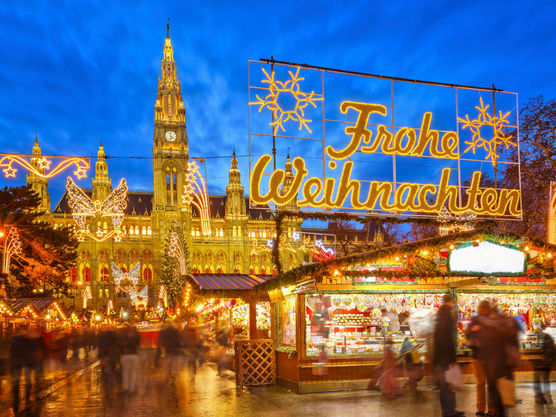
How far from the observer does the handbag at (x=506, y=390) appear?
803 cm

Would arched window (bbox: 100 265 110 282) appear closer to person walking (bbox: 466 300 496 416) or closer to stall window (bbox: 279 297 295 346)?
stall window (bbox: 279 297 295 346)

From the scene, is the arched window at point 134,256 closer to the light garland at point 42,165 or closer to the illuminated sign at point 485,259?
the light garland at point 42,165

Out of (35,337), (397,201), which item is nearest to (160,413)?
(35,337)

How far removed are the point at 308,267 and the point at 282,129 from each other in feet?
12.3

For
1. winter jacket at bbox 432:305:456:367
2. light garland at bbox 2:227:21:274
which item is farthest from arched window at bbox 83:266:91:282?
winter jacket at bbox 432:305:456:367

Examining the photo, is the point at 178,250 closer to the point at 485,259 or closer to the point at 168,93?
the point at 485,259

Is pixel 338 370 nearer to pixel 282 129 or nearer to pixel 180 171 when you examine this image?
pixel 282 129

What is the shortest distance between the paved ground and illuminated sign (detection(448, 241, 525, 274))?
9.52 feet

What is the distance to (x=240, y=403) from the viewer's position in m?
11.2

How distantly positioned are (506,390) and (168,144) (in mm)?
86305

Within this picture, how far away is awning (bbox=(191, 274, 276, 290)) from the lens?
1627 cm

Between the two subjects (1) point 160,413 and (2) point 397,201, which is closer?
(1) point 160,413

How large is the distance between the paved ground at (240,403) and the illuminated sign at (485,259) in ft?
9.52

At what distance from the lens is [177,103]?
92000mm
